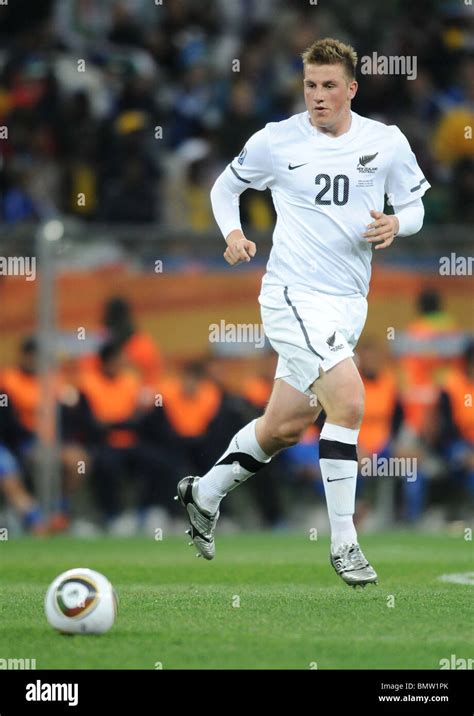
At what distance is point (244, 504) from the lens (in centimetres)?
1406

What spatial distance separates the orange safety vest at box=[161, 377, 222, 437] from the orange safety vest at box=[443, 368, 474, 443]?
213cm

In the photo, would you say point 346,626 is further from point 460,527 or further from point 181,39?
point 181,39

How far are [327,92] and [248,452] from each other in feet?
6.36

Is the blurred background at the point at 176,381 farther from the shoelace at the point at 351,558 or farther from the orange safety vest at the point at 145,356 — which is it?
the shoelace at the point at 351,558

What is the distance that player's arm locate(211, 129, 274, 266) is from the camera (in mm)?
7758

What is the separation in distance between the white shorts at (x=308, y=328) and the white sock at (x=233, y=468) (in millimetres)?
461

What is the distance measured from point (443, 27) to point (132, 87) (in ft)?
12.3

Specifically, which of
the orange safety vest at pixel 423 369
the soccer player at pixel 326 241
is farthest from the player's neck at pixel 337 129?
the orange safety vest at pixel 423 369

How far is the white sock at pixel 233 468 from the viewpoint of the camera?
7965 mm

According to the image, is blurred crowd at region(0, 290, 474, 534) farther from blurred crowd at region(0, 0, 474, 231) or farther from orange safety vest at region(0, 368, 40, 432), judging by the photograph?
blurred crowd at region(0, 0, 474, 231)

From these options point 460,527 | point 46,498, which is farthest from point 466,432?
point 46,498

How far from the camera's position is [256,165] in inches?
308

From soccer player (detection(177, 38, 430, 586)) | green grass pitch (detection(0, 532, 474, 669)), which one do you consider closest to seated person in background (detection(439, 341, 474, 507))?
green grass pitch (detection(0, 532, 474, 669))

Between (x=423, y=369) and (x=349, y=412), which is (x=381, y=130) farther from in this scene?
(x=423, y=369)
